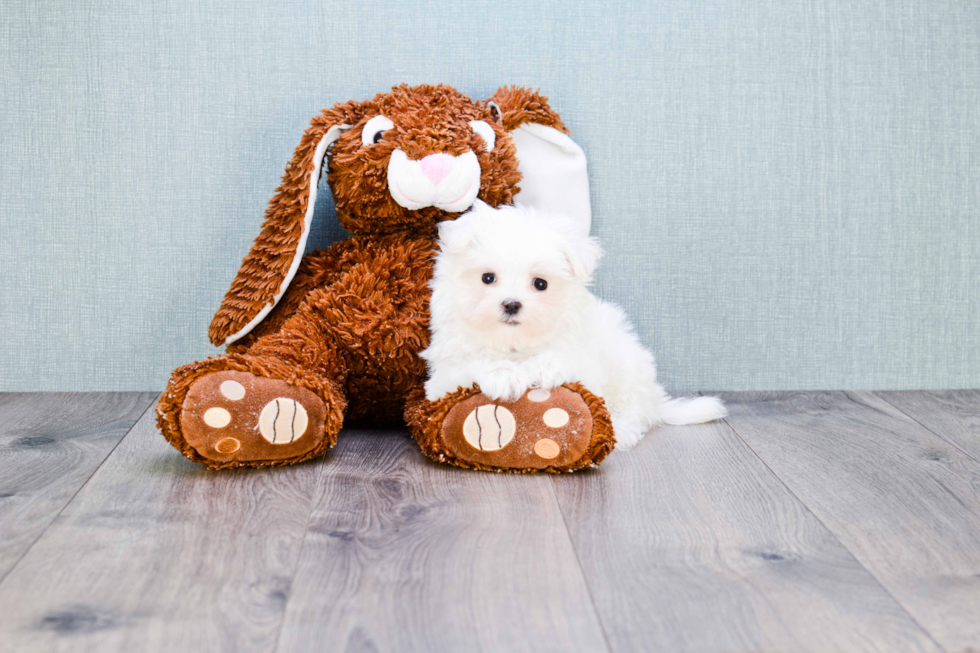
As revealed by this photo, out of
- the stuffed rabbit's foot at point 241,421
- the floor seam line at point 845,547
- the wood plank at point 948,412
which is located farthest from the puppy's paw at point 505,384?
the wood plank at point 948,412

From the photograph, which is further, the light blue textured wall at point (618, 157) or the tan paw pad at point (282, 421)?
the light blue textured wall at point (618, 157)

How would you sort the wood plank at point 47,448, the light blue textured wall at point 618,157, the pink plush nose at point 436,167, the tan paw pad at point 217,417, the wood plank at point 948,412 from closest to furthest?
the wood plank at point 47,448 → the tan paw pad at point 217,417 → the pink plush nose at point 436,167 → the wood plank at point 948,412 → the light blue textured wall at point 618,157

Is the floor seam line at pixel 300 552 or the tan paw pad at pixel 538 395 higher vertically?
the tan paw pad at pixel 538 395

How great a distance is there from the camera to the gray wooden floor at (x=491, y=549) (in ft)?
2.37

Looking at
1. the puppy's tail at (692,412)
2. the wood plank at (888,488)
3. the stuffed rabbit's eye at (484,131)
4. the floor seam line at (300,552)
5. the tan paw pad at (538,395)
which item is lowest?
the wood plank at (888,488)

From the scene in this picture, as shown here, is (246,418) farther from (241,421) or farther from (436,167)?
(436,167)

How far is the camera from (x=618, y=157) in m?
1.56

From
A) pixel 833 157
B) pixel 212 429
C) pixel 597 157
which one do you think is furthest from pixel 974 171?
pixel 212 429

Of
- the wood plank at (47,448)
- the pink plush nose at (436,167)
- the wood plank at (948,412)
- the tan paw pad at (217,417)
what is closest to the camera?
the wood plank at (47,448)

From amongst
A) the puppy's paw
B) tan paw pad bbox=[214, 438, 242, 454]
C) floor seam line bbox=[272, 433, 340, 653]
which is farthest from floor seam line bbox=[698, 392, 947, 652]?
tan paw pad bbox=[214, 438, 242, 454]

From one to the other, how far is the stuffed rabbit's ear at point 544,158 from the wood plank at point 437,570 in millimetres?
521

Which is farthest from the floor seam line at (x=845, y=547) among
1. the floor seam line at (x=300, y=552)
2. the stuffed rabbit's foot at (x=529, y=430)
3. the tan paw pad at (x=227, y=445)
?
the tan paw pad at (x=227, y=445)

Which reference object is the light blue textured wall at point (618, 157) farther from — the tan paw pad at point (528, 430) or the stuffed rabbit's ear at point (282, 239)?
the tan paw pad at point (528, 430)

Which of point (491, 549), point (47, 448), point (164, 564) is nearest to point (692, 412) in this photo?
point (491, 549)
